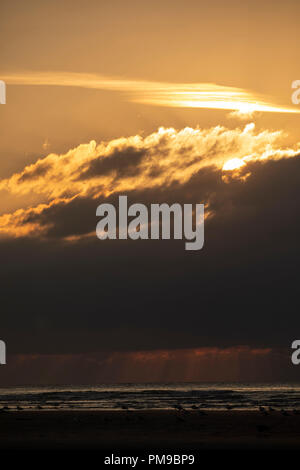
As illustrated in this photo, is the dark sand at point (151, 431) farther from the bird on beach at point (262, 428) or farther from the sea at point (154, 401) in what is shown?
the sea at point (154, 401)

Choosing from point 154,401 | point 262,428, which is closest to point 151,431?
point 262,428

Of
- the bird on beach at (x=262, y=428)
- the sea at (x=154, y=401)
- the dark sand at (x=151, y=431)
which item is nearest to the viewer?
the dark sand at (x=151, y=431)

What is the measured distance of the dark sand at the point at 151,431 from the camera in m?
36.3

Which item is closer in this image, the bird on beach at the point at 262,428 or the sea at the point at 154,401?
the bird on beach at the point at 262,428

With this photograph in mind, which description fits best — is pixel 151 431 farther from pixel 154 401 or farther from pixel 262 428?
pixel 154 401

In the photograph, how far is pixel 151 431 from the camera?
4369 cm

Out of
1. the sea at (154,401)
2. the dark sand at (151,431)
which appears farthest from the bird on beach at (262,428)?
the sea at (154,401)

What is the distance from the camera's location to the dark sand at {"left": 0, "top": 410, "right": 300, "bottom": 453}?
36.3 metres

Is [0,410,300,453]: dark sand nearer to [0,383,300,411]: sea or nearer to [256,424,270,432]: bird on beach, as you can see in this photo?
[256,424,270,432]: bird on beach

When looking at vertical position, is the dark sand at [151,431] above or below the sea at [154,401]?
below

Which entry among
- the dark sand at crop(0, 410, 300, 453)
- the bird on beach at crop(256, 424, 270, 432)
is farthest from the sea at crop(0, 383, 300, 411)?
the bird on beach at crop(256, 424, 270, 432)
